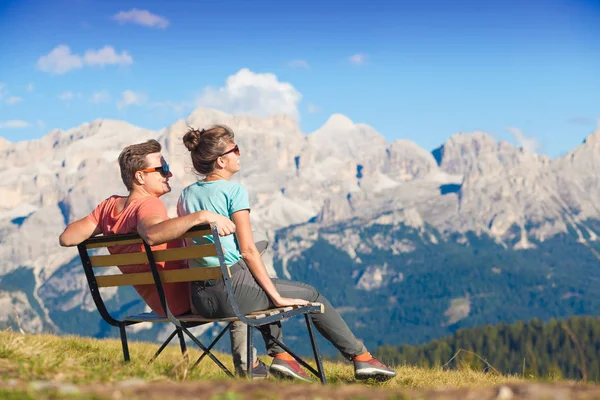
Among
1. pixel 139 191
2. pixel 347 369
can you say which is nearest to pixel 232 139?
pixel 139 191

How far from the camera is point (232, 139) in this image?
9.83 metres

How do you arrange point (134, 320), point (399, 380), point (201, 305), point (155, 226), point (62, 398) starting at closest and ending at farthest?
1. point (62, 398)
2. point (155, 226)
3. point (201, 305)
4. point (134, 320)
5. point (399, 380)

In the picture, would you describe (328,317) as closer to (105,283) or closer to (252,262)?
(252,262)

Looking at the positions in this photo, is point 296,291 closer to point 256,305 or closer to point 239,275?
point 256,305

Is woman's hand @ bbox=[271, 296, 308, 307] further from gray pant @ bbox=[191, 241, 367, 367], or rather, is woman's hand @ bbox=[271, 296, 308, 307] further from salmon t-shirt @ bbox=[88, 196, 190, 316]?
salmon t-shirt @ bbox=[88, 196, 190, 316]

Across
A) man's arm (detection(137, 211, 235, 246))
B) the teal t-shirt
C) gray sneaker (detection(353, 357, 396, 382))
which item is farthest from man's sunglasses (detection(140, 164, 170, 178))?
gray sneaker (detection(353, 357, 396, 382))

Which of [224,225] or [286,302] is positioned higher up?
[224,225]

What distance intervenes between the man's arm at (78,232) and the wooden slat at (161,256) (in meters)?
0.36

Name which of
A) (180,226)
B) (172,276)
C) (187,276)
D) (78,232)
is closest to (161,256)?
(172,276)

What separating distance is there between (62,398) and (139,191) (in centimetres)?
454

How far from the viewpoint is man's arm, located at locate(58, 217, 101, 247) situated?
386 inches

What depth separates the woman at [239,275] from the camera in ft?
30.7

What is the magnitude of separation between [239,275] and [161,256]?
3.28ft

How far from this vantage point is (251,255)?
30.1 ft
